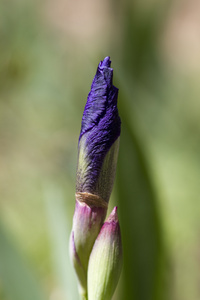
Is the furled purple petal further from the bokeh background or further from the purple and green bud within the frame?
the bokeh background

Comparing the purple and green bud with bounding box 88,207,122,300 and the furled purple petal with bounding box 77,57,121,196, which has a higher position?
the furled purple petal with bounding box 77,57,121,196

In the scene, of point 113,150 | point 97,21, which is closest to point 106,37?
point 97,21

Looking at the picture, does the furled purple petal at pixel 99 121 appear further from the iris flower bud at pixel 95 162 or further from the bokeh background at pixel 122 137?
the bokeh background at pixel 122 137

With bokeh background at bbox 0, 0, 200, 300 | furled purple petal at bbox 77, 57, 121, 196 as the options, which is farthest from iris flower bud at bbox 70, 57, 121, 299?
bokeh background at bbox 0, 0, 200, 300

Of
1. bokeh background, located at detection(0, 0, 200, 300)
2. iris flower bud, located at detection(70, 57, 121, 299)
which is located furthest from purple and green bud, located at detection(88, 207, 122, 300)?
bokeh background, located at detection(0, 0, 200, 300)

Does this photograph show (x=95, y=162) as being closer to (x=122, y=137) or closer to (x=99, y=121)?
(x=99, y=121)

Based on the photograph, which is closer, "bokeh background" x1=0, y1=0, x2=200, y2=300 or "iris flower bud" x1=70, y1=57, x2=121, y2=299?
"iris flower bud" x1=70, y1=57, x2=121, y2=299
